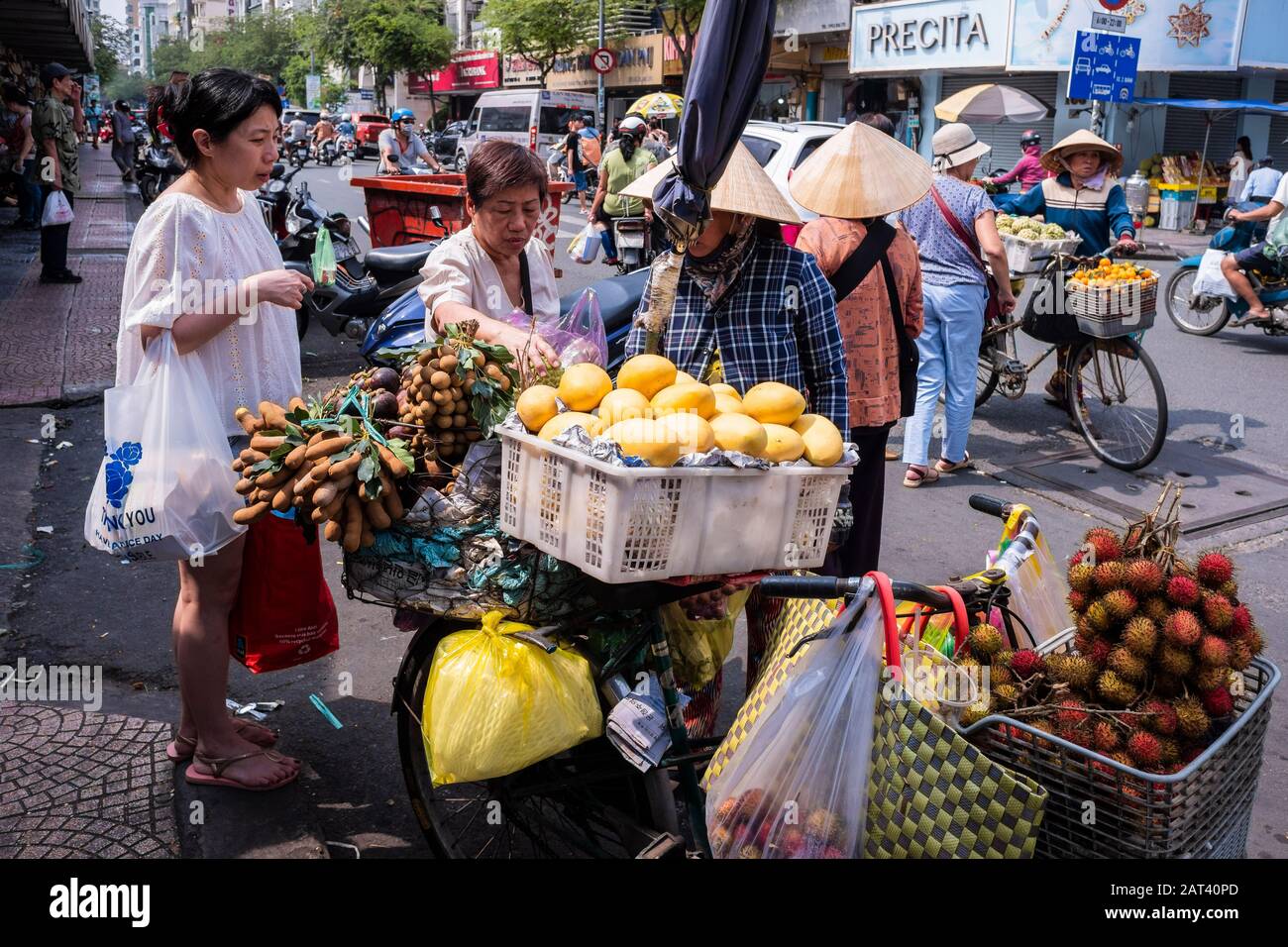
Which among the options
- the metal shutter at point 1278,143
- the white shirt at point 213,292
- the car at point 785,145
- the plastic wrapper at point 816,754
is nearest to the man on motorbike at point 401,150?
the car at point 785,145

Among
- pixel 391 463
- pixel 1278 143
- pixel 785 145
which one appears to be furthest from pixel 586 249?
pixel 1278 143

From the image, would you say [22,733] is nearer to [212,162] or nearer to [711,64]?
[212,162]

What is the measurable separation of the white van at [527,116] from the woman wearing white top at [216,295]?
22898mm

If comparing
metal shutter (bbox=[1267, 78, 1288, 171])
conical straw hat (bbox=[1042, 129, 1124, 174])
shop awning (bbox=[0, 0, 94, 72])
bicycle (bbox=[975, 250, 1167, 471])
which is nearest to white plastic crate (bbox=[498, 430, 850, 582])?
bicycle (bbox=[975, 250, 1167, 471])

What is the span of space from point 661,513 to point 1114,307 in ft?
16.5

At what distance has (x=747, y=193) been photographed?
9.32ft

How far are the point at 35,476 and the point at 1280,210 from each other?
9.91m

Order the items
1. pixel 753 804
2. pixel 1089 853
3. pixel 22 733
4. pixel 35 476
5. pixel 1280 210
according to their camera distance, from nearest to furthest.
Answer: pixel 1089 853 < pixel 753 804 < pixel 22 733 < pixel 35 476 < pixel 1280 210

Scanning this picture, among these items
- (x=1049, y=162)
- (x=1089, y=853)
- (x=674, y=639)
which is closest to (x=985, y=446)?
(x=1049, y=162)

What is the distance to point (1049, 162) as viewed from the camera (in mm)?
7043

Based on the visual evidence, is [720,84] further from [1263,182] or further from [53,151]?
[1263,182]

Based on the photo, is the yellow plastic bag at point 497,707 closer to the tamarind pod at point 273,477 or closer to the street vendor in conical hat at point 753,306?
the tamarind pod at point 273,477

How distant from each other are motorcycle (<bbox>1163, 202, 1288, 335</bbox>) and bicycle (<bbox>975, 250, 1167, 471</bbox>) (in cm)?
371

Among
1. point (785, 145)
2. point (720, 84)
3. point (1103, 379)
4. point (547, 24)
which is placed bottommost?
point (1103, 379)
